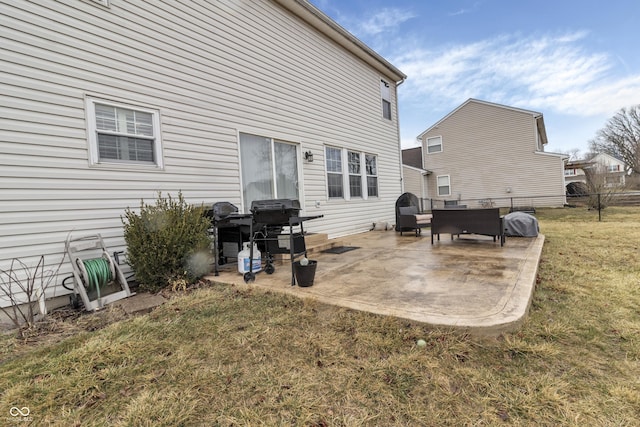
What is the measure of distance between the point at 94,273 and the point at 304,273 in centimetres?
236

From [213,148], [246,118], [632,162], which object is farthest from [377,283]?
[632,162]

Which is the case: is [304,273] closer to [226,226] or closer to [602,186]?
[226,226]

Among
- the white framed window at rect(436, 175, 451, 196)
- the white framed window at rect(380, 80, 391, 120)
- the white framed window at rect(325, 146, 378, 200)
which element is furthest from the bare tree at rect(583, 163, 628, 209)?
the white framed window at rect(325, 146, 378, 200)

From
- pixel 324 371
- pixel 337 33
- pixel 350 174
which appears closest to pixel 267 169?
pixel 350 174

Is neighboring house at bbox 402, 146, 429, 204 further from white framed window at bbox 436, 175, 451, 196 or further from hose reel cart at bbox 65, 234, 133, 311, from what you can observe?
hose reel cart at bbox 65, 234, 133, 311

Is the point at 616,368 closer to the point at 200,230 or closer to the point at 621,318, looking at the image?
the point at 621,318

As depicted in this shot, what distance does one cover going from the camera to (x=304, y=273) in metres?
3.42

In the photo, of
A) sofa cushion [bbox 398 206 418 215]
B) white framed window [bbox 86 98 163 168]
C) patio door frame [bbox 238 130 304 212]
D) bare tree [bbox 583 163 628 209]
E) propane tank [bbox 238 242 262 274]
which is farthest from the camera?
bare tree [bbox 583 163 628 209]

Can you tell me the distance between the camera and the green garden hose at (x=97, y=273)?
10.9 ft

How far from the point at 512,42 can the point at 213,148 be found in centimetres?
1560

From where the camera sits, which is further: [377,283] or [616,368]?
[377,283]

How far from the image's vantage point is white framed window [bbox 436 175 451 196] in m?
18.7

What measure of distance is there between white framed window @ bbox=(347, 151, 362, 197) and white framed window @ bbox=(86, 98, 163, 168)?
5.18 meters

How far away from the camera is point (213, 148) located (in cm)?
514
